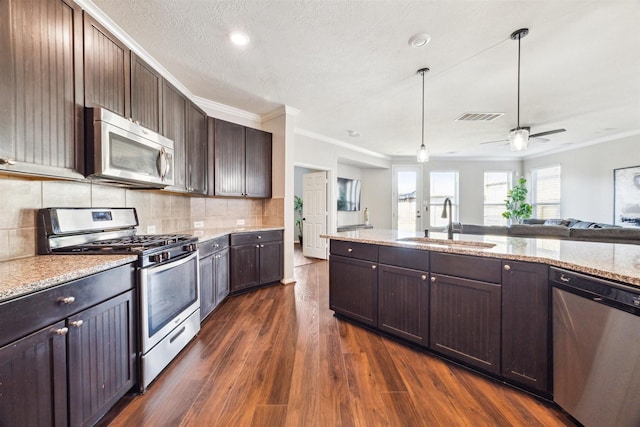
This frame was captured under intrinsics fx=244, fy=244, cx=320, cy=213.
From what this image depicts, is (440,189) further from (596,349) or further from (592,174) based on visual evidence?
(596,349)

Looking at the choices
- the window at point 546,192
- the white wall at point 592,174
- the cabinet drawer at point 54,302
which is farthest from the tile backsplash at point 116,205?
the window at point 546,192

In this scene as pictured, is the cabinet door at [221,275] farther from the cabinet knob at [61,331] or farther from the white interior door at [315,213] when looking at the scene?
the white interior door at [315,213]

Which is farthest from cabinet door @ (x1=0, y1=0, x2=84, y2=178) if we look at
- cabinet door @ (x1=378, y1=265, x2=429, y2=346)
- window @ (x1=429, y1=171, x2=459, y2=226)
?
window @ (x1=429, y1=171, x2=459, y2=226)

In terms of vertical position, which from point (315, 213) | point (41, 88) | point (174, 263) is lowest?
point (174, 263)

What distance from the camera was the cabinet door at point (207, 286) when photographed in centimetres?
247

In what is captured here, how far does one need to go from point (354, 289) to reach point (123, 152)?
7.34ft

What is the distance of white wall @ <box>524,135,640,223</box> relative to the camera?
16.2ft

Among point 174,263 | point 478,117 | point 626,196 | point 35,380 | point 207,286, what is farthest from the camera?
point 626,196

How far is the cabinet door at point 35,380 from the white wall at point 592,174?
8261mm

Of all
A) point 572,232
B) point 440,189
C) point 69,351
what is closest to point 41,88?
point 69,351

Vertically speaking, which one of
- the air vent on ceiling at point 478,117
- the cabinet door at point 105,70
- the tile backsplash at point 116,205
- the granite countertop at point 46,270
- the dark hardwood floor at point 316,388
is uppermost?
the air vent on ceiling at point 478,117

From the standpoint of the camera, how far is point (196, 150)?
2990 mm

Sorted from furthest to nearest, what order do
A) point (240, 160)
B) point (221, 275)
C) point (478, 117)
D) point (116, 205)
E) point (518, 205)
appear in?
1. point (518, 205)
2. point (478, 117)
3. point (240, 160)
4. point (221, 275)
5. point (116, 205)

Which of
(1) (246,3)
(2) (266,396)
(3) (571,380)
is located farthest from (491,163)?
(2) (266,396)
